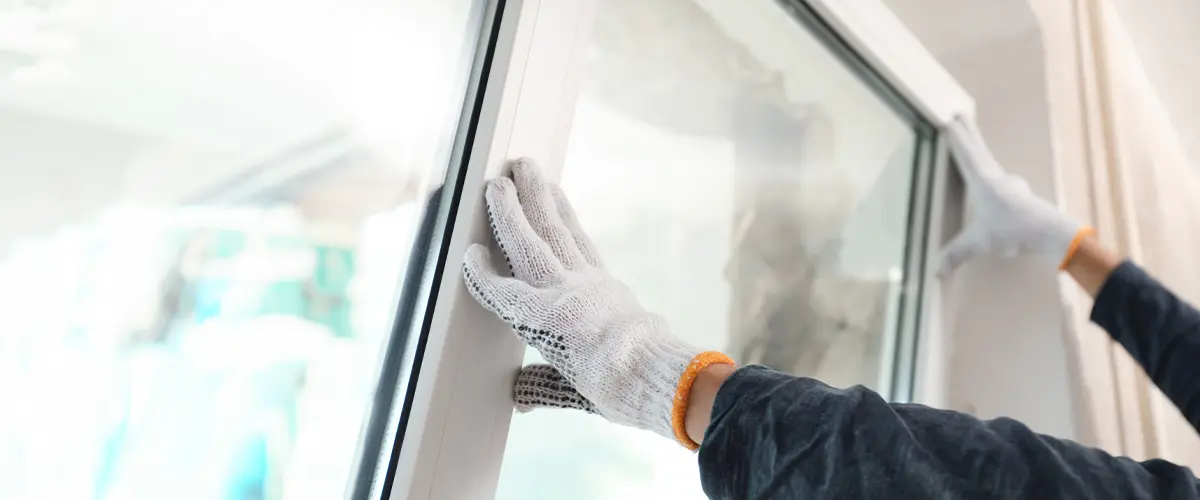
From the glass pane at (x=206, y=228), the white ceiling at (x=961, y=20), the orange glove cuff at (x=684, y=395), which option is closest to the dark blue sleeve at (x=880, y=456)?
the orange glove cuff at (x=684, y=395)

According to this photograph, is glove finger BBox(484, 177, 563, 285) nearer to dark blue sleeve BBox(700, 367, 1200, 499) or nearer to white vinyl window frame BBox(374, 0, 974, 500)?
white vinyl window frame BBox(374, 0, 974, 500)

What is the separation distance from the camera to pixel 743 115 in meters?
0.80

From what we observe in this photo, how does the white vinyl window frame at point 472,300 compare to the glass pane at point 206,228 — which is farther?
the white vinyl window frame at point 472,300

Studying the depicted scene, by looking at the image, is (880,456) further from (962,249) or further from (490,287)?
(962,249)

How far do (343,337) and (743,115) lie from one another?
502 millimetres

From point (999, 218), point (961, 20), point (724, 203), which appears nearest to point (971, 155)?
point (999, 218)

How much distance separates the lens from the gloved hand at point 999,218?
914 mm

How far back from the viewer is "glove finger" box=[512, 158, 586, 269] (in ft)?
1.64

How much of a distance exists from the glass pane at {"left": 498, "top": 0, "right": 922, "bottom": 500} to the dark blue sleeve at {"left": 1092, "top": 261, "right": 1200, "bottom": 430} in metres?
0.27

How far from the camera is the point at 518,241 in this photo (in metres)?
0.48

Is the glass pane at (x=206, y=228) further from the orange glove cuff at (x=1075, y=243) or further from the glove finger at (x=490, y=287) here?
the orange glove cuff at (x=1075, y=243)

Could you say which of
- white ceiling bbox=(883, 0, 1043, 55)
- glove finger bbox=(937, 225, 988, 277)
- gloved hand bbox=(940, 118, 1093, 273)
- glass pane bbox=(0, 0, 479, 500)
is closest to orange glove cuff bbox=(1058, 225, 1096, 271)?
gloved hand bbox=(940, 118, 1093, 273)

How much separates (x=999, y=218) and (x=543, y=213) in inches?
28.9

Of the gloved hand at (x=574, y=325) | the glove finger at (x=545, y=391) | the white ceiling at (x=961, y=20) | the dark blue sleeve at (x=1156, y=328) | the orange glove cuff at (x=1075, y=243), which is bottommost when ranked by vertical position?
the glove finger at (x=545, y=391)
